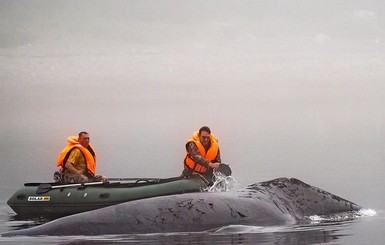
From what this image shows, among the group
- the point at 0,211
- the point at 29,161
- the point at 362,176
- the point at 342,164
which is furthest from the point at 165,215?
the point at 29,161

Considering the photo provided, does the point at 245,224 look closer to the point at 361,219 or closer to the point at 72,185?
the point at 361,219

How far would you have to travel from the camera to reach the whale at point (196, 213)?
22.2 meters

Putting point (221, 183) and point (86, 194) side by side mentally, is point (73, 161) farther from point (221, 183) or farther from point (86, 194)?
point (221, 183)

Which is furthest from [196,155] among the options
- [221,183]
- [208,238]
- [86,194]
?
[208,238]

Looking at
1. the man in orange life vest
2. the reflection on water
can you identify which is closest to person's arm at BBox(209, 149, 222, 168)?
the man in orange life vest

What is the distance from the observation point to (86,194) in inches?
1090

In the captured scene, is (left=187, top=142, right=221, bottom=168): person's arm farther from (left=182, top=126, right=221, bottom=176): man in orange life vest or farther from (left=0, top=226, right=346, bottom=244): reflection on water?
(left=0, top=226, right=346, bottom=244): reflection on water

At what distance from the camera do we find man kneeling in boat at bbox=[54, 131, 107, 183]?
28953 millimetres

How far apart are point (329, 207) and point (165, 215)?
4.37 metres

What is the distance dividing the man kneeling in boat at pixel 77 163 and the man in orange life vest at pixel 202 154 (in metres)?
2.61

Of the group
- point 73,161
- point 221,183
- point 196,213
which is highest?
point 73,161

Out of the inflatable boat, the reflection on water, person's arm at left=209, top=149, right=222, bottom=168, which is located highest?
person's arm at left=209, top=149, right=222, bottom=168

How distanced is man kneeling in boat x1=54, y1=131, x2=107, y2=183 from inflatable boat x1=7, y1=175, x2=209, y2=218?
53 cm

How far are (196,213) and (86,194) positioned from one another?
17.2ft
